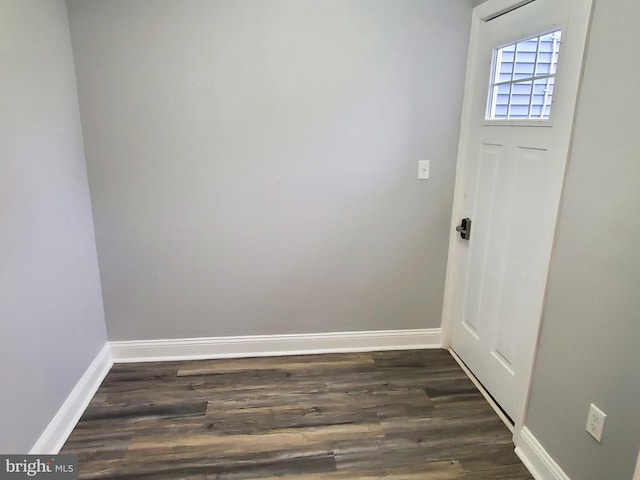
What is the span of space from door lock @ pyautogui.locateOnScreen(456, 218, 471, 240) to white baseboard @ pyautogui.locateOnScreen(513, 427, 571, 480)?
107 centimetres

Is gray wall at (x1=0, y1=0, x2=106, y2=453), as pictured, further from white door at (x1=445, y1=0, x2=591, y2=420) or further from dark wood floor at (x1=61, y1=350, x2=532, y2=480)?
white door at (x1=445, y1=0, x2=591, y2=420)

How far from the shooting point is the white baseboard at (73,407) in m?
1.81

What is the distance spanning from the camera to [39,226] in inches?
70.9

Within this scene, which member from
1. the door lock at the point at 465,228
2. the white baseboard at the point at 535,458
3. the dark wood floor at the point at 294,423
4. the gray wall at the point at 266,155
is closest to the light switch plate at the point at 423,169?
the gray wall at the point at 266,155

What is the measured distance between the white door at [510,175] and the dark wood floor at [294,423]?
279mm

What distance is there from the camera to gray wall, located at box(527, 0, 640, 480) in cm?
133

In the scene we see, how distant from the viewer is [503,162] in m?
2.12

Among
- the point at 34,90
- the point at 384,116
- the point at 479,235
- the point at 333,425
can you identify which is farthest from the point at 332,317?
the point at 34,90

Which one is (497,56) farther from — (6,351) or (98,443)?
(98,443)

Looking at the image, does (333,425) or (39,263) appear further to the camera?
(333,425)

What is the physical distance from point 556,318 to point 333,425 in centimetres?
114

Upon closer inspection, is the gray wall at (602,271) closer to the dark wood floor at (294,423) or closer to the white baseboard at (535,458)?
the white baseboard at (535,458)

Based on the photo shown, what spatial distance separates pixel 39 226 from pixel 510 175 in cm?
216

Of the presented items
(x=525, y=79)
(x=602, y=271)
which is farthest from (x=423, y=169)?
(x=602, y=271)
